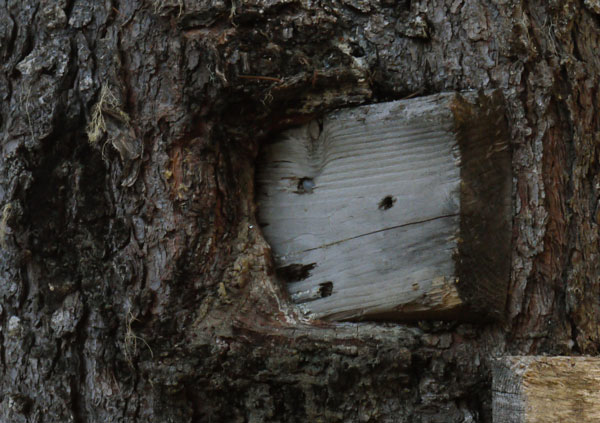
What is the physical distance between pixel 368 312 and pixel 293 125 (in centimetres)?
48

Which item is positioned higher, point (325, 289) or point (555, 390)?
point (325, 289)

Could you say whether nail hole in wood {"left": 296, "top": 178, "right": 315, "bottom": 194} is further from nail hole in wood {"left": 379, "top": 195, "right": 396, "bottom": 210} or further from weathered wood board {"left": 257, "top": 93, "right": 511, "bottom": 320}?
nail hole in wood {"left": 379, "top": 195, "right": 396, "bottom": 210}

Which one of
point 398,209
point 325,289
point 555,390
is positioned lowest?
point 555,390

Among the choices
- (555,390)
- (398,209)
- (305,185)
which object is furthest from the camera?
(305,185)

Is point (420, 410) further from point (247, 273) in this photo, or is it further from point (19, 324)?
point (19, 324)

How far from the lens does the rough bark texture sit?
5.52 feet

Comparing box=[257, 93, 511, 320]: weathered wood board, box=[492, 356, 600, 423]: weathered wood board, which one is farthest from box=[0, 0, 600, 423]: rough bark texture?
box=[492, 356, 600, 423]: weathered wood board

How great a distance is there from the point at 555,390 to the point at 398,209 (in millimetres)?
498

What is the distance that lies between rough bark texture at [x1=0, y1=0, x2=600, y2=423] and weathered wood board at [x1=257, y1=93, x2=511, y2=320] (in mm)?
55

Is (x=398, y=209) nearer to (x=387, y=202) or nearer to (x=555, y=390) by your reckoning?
(x=387, y=202)

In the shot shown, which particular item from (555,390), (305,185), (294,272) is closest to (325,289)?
(294,272)

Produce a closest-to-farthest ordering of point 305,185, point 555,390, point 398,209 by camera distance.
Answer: point 555,390 < point 398,209 < point 305,185

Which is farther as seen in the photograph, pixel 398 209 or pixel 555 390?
pixel 398 209

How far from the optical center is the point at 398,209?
5.52 ft
